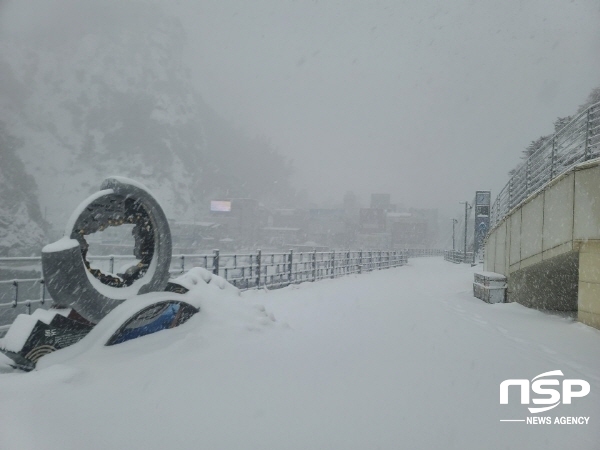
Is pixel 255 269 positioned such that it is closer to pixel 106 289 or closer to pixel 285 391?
pixel 106 289

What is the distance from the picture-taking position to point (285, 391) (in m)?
3.95

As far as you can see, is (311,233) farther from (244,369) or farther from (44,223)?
(244,369)

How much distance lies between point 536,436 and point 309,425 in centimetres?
195

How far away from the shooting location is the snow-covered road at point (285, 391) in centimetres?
313

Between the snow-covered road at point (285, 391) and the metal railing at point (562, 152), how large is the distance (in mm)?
3769

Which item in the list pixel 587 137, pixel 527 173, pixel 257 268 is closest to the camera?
pixel 587 137

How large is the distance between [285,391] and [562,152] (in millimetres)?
8300

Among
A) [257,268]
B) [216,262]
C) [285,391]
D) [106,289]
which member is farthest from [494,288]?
[106,289]

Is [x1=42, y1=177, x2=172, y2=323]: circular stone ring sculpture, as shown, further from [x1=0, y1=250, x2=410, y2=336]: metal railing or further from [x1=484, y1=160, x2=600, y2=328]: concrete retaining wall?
[x1=484, y1=160, x2=600, y2=328]: concrete retaining wall

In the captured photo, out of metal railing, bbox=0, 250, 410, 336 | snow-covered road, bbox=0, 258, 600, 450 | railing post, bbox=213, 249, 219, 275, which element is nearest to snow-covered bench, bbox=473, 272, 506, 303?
snow-covered road, bbox=0, 258, 600, 450

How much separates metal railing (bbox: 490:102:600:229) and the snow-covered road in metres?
3.77

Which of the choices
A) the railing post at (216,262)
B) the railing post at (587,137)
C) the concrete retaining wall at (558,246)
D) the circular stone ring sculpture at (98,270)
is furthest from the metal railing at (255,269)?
the railing post at (587,137)

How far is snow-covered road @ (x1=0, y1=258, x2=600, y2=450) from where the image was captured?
313 cm

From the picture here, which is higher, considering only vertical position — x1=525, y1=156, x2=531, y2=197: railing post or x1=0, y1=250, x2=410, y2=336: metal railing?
x1=525, y1=156, x2=531, y2=197: railing post
